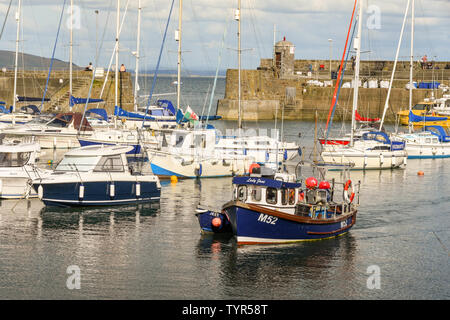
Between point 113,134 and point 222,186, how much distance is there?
474 inches

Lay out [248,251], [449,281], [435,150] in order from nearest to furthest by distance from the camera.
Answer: [449,281] < [248,251] < [435,150]

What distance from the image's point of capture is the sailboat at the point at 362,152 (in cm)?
4294

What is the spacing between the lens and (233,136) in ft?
140

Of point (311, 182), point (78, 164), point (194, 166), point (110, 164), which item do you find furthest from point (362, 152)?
point (78, 164)

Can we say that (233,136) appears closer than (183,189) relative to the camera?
No

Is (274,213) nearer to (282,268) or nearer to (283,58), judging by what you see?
(282,268)

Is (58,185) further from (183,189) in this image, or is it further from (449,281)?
(449,281)

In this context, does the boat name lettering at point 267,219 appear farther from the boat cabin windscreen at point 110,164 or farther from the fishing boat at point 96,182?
the boat cabin windscreen at point 110,164

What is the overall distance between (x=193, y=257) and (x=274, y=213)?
2918 millimetres

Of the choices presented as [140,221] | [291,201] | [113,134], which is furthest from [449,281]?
[113,134]

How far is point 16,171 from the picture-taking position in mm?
30734

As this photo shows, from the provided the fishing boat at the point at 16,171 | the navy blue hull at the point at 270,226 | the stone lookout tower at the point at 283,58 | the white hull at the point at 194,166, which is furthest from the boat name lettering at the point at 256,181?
the stone lookout tower at the point at 283,58

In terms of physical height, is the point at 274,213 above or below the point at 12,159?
below
